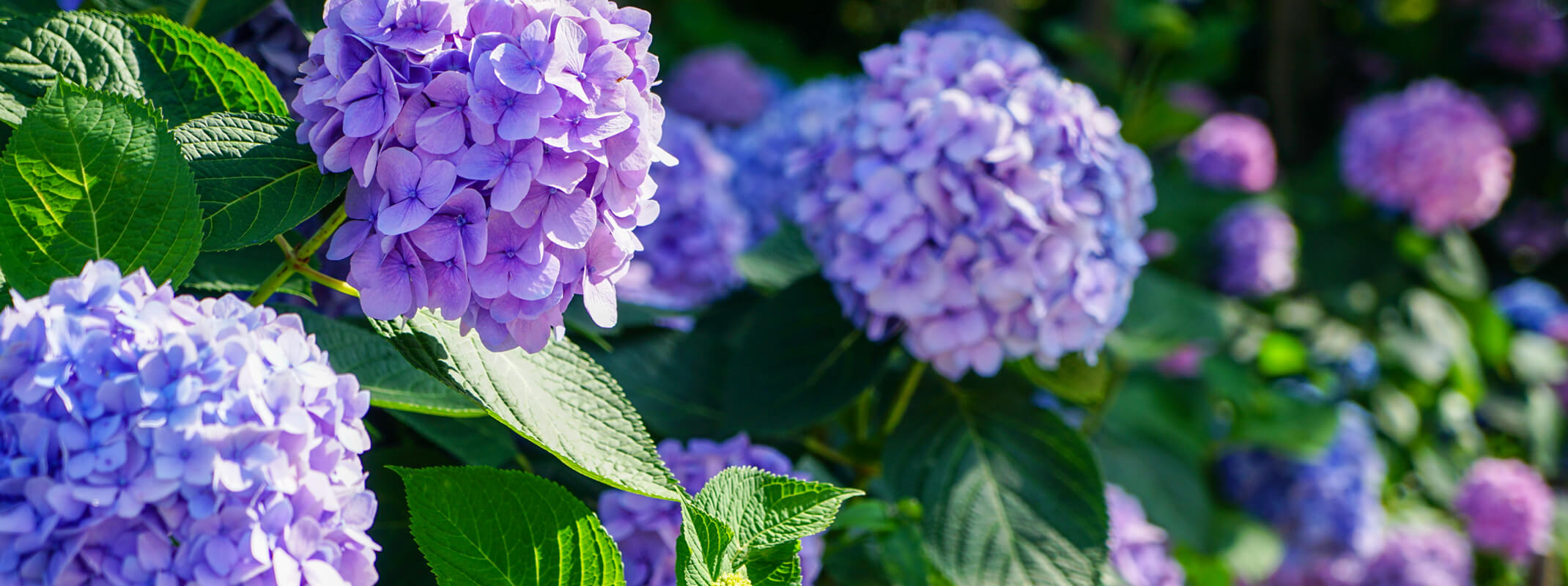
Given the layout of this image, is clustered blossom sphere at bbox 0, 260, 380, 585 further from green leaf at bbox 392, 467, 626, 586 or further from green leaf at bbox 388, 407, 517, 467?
green leaf at bbox 388, 407, 517, 467

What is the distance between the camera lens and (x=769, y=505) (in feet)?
1.76

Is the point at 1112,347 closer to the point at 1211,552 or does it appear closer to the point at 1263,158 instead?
the point at 1211,552

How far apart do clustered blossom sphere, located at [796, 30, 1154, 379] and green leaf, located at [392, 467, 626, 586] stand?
1.24 ft

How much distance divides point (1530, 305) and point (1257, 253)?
2.84ft

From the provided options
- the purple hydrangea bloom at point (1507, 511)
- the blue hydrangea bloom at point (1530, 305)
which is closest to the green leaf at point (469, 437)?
the purple hydrangea bloom at point (1507, 511)

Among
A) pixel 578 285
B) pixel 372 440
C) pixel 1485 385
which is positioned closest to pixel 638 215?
pixel 578 285

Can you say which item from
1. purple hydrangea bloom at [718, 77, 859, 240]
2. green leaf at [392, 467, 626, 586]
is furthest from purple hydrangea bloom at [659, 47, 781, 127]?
green leaf at [392, 467, 626, 586]

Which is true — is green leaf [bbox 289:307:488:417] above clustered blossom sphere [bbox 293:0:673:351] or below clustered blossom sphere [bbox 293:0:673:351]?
below

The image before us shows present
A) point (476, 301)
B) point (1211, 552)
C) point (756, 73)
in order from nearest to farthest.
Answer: point (476, 301) → point (1211, 552) → point (756, 73)

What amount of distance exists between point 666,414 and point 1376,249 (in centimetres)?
196

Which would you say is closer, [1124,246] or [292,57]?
[292,57]

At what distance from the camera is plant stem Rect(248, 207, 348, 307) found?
1.69 ft

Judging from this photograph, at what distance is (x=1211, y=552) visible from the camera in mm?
1741

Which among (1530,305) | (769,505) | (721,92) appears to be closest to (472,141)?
(769,505)
